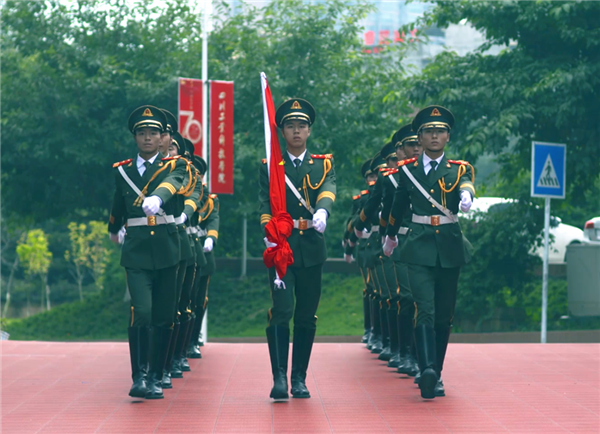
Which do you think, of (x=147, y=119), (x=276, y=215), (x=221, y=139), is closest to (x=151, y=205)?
(x=147, y=119)

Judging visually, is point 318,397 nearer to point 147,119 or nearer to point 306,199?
point 306,199

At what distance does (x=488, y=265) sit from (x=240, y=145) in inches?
317

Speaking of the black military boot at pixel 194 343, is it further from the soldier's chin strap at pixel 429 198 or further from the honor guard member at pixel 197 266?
the soldier's chin strap at pixel 429 198

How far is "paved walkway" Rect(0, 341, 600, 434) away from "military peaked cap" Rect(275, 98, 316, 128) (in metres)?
2.23

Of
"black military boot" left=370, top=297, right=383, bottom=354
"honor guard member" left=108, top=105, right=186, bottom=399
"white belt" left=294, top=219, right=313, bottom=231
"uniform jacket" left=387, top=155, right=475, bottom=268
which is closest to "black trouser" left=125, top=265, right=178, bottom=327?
"honor guard member" left=108, top=105, right=186, bottom=399

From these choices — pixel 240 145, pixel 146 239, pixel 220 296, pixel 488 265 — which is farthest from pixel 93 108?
pixel 146 239

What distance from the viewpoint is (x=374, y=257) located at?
11.6m

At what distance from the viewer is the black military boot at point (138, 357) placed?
7984mm

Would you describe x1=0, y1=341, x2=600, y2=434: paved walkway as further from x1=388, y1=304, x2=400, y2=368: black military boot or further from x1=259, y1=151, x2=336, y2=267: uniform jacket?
x1=259, y1=151, x2=336, y2=267: uniform jacket

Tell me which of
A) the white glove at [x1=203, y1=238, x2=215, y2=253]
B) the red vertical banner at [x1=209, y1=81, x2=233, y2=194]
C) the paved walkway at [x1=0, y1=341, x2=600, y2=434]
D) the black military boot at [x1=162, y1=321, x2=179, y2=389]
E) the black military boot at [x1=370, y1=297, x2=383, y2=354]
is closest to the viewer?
the paved walkway at [x1=0, y1=341, x2=600, y2=434]

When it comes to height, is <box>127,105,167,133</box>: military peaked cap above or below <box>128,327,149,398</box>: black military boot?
above

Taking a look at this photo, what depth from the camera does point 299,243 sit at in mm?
8016

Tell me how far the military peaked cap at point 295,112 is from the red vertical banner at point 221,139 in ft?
29.4

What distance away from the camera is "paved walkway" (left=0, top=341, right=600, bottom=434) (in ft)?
22.6
